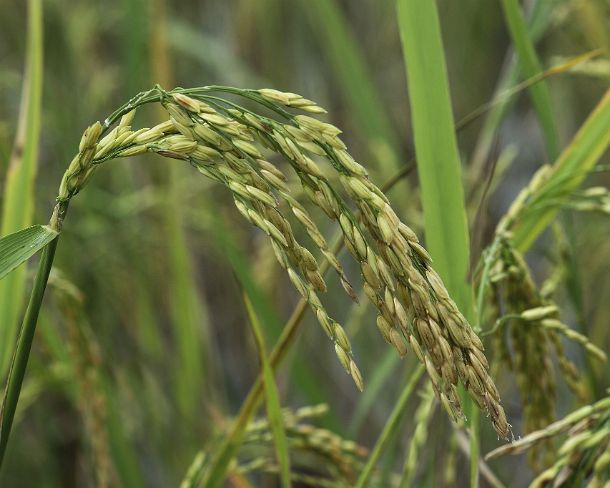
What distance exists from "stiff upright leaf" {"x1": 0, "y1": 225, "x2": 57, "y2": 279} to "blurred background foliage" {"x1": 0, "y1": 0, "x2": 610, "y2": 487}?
0.25 metres

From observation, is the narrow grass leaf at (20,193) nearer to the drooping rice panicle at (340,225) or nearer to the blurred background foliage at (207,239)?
the blurred background foliage at (207,239)

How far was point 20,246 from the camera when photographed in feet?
1.99

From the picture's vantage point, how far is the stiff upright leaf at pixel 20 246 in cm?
59

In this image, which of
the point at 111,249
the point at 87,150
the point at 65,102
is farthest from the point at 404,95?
the point at 87,150

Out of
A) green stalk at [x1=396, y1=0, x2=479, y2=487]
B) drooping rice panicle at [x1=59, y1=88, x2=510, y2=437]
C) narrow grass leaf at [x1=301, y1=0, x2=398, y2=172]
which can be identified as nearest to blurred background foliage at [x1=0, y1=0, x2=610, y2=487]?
narrow grass leaf at [x1=301, y1=0, x2=398, y2=172]

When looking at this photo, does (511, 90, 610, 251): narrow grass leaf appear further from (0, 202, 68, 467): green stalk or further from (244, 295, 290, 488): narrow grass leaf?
(0, 202, 68, 467): green stalk

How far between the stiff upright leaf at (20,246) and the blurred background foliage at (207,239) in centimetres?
25

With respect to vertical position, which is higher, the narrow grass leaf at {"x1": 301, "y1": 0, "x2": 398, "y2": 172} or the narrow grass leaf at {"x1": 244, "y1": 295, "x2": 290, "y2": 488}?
the narrow grass leaf at {"x1": 301, "y1": 0, "x2": 398, "y2": 172}

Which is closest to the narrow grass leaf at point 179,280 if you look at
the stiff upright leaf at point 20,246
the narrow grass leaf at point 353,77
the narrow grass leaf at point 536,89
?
the narrow grass leaf at point 353,77

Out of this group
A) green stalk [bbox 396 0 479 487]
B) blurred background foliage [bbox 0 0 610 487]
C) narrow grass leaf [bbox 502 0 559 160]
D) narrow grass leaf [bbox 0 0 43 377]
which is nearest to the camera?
green stalk [bbox 396 0 479 487]

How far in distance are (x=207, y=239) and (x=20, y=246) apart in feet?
4.59

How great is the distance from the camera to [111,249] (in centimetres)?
166

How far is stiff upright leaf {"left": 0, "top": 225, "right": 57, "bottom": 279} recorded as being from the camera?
0.59 m

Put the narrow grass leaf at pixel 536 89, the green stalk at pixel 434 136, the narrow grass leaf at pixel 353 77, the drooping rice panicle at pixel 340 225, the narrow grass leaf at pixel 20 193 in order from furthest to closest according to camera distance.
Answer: the narrow grass leaf at pixel 353 77
the narrow grass leaf at pixel 536 89
the narrow grass leaf at pixel 20 193
the green stalk at pixel 434 136
the drooping rice panicle at pixel 340 225
